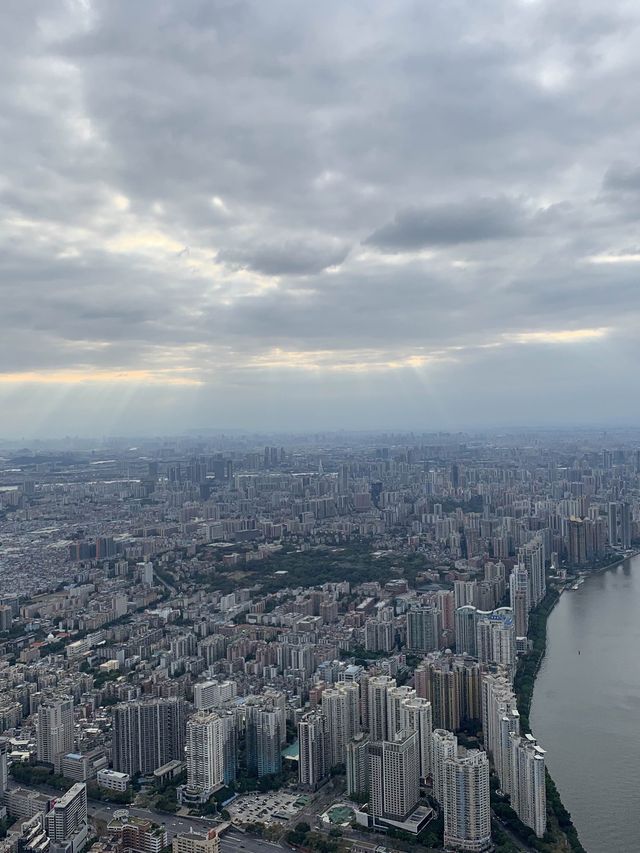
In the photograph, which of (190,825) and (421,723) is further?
(421,723)

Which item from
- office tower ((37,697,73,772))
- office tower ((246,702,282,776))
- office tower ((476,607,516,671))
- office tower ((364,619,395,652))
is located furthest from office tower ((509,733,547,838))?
office tower ((364,619,395,652))

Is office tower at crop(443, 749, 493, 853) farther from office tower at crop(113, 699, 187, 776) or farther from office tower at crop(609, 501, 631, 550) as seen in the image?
office tower at crop(609, 501, 631, 550)

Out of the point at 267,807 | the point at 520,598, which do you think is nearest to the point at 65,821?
the point at 267,807

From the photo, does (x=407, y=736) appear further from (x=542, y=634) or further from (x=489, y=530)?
(x=489, y=530)

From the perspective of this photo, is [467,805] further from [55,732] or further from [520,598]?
[520,598]

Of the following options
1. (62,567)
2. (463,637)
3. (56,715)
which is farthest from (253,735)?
(62,567)
